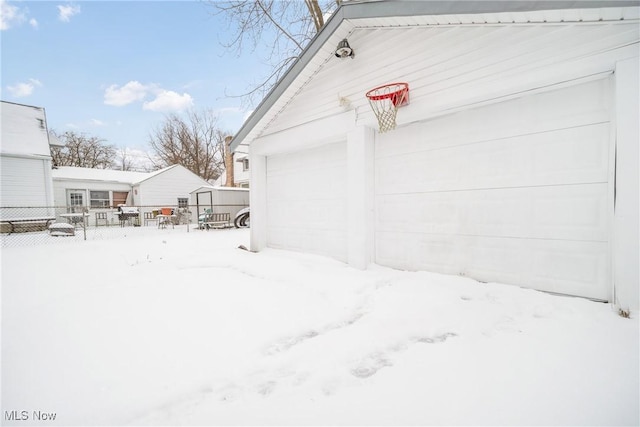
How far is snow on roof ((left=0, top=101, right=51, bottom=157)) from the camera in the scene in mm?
11910

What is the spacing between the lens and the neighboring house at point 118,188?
1591 cm

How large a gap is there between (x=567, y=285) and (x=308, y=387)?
10.5ft

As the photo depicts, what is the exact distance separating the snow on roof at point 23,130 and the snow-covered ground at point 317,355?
1312 centimetres

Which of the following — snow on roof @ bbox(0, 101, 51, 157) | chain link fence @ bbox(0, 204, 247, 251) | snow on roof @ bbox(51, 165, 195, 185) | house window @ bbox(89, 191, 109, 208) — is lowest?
chain link fence @ bbox(0, 204, 247, 251)

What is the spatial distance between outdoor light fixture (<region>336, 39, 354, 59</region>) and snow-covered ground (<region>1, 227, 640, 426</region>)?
12.5ft

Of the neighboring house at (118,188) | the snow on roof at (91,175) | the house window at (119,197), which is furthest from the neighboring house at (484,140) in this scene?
the house window at (119,197)

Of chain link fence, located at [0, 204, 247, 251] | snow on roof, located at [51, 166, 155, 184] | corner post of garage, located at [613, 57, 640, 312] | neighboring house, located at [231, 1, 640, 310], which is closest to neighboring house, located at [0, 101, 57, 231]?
chain link fence, located at [0, 204, 247, 251]

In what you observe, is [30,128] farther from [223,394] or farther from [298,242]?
[223,394]

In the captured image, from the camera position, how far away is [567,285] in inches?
116

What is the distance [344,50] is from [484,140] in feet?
8.85

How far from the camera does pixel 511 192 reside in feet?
10.7

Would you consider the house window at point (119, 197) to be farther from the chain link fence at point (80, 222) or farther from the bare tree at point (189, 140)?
the bare tree at point (189, 140)

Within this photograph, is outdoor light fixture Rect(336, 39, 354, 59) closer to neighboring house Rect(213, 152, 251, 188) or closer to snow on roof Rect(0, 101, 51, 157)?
snow on roof Rect(0, 101, 51, 157)

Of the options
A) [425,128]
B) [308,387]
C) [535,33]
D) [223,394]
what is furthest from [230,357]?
[535,33]
